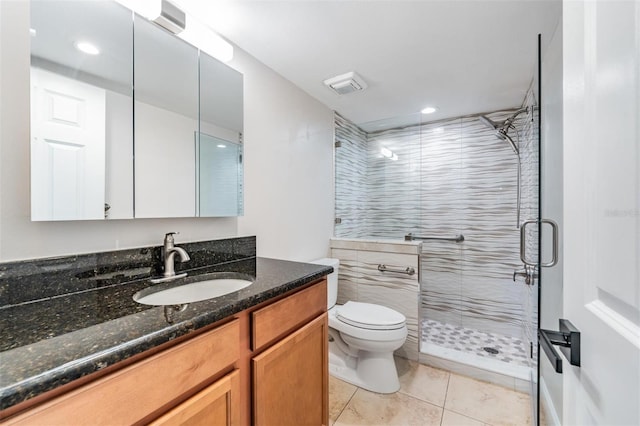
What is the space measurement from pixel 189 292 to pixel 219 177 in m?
0.61

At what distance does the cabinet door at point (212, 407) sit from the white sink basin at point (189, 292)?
33 centimetres

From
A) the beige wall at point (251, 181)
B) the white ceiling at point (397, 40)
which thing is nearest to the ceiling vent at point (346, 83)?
the white ceiling at point (397, 40)

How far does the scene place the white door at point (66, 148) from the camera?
34.9 inches

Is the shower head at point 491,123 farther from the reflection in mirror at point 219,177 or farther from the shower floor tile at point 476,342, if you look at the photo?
the reflection in mirror at point 219,177

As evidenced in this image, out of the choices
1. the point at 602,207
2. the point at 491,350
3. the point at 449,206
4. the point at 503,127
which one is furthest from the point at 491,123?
the point at 602,207

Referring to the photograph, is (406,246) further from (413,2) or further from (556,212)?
(413,2)

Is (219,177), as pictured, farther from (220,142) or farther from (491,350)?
(491,350)

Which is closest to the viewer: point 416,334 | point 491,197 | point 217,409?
point 217,409

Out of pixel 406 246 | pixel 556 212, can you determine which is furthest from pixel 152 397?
pixel 406 246

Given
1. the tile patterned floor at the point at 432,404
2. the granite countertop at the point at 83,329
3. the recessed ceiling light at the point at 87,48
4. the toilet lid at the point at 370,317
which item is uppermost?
the recessed ceiling light at the point at 87,48

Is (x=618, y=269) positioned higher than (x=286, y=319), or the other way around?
(x=618, y=269)

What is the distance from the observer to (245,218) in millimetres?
1647

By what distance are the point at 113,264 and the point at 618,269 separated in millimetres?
1392

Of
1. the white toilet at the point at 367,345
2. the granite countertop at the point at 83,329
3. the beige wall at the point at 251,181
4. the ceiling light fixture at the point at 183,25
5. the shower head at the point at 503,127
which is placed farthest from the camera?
the shower head at the point at 503,127
